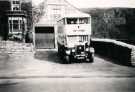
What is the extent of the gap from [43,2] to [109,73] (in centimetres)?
88

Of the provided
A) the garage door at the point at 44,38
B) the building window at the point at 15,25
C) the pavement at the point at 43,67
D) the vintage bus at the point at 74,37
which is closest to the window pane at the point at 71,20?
the vintage bus at the point at 74,37

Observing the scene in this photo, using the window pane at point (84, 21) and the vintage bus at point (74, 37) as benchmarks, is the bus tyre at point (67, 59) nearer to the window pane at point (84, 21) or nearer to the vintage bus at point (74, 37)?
the vintage bus at point (74, 37)

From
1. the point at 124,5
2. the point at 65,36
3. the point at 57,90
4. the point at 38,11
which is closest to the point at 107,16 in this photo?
the point at 124,5

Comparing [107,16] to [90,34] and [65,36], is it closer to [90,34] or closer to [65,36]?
[90,34]

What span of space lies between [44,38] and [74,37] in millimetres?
345

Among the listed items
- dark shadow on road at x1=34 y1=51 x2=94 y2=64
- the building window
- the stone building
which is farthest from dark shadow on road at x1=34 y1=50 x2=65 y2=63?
the building window

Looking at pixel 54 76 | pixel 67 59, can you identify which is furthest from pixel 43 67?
pixel 67 59

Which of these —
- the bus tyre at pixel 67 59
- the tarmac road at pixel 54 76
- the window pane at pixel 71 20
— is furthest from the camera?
the window pane at pixel 71 20

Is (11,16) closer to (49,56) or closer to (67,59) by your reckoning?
(49,56)

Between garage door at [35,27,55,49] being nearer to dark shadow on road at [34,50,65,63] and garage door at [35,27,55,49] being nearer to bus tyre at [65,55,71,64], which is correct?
dark shadow on road at [34,50,65,63]

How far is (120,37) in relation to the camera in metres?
2.83

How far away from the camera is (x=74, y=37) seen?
296 centimetres

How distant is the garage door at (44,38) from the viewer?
2.72 m

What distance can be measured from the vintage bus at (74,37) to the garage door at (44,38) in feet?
0.22
